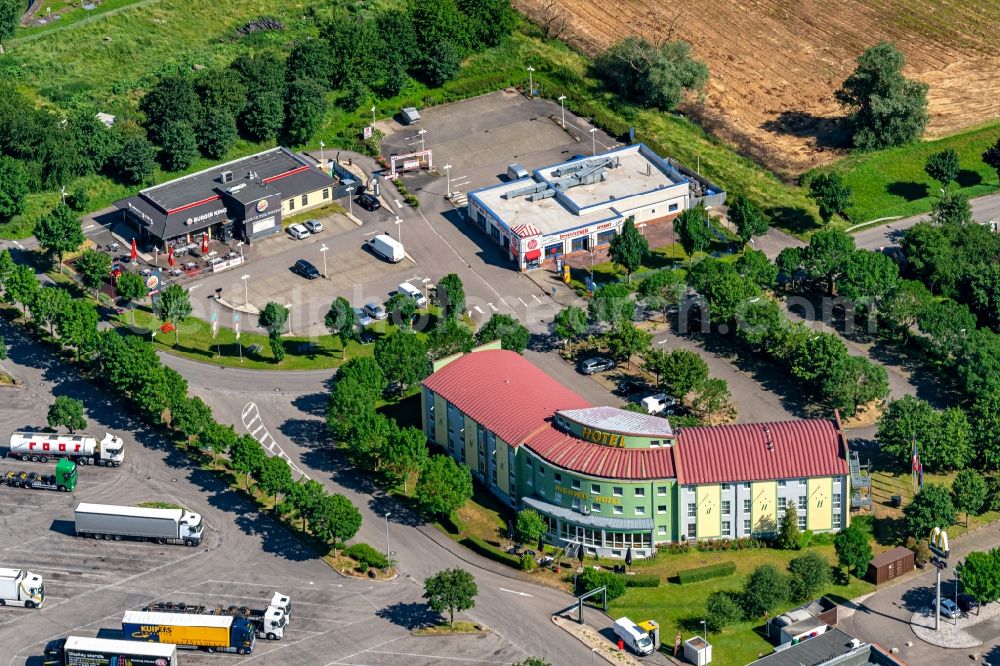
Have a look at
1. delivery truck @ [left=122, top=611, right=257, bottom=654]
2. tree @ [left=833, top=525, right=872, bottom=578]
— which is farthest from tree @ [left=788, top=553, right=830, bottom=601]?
delivery truck @ [left=122, top=611, right=257, bottom=654]

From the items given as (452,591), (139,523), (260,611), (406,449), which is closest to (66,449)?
(139,523)

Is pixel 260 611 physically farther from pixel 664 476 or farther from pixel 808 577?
pixel 808 577

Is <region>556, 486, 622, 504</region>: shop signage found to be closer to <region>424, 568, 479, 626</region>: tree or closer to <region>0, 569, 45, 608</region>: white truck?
<region>424, 568, 479, 626</region>: tree

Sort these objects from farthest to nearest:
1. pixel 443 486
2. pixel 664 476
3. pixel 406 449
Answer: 1. pixel 406 449
2. pixel 443 486
3. pixel 664 476

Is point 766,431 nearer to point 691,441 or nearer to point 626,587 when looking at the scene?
point 691,441

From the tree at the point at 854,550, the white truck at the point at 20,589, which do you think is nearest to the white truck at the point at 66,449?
the white truck at the point at 20,589

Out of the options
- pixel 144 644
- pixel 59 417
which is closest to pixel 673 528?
pixel 144 644
